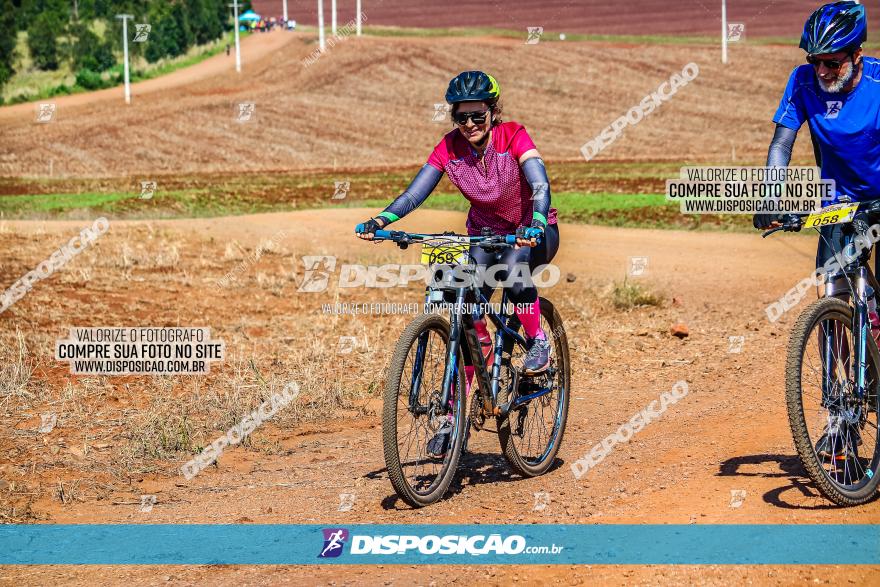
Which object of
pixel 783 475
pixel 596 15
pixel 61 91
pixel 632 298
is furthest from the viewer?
pixel 596 15

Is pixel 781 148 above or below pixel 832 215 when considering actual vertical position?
above

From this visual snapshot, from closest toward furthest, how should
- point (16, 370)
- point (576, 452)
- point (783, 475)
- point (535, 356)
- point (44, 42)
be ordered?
point (783, 475)
point (535, 356)
point (576, 452)
point (16, 370)
point (44, 42)

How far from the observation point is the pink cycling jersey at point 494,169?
6.90 meters

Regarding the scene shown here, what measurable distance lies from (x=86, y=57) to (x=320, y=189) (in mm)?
39248

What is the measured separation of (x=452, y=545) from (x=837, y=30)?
338cm

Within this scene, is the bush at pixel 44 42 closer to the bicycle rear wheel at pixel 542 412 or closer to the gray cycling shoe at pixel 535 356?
the bicycle rear wheel at pixel 542 412

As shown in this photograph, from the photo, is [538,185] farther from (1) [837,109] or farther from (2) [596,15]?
(2) [596,15]

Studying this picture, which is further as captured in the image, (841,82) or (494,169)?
(494,169)

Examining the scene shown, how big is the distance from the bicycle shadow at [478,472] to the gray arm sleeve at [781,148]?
7.97 ft

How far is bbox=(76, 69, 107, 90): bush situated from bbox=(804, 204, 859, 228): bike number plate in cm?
5921

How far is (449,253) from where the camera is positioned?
6480 millimetres

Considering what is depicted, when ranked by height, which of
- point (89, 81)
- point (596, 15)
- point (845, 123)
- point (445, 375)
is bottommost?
point (445, 375)

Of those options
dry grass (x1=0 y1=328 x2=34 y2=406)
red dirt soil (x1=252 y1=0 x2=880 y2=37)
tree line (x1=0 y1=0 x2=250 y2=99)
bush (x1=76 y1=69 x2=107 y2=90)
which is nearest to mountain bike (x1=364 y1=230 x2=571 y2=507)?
dry grass (x1=0 y1=328 x2=34 y2=406)

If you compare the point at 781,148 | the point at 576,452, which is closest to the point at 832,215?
the point at 781,148
